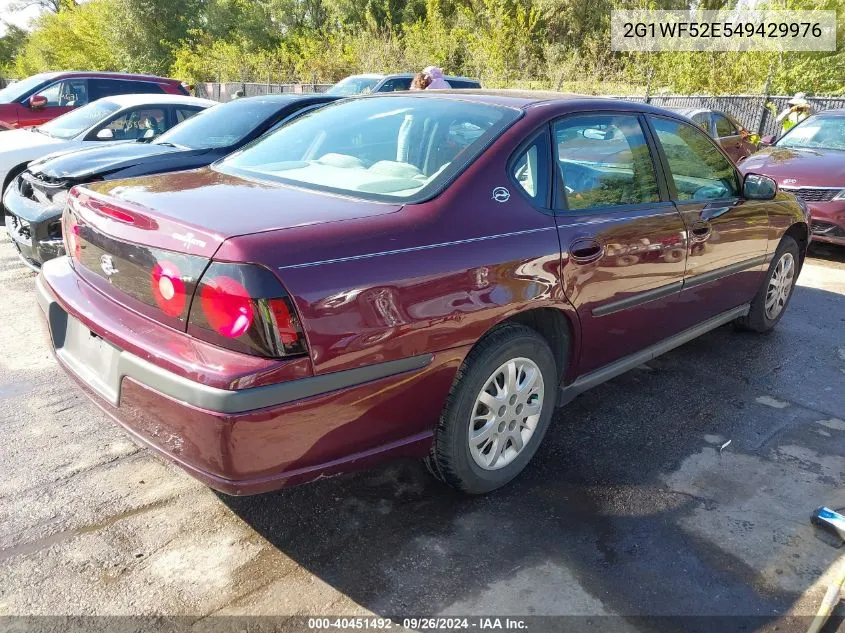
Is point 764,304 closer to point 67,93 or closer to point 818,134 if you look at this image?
point 818,134

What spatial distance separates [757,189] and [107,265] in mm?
3710

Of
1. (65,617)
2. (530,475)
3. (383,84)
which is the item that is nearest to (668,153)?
(530,475)

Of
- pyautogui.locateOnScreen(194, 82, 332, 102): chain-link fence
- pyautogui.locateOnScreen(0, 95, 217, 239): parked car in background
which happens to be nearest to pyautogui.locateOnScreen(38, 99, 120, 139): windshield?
pyautogui.locateOnScreen(0, 95, 217, 239): parked car in background

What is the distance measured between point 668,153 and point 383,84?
1052 centimetres

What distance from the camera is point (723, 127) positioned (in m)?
11.5

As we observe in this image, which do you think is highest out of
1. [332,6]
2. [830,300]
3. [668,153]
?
[332,6]

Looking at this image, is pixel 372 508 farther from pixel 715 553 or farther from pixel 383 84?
pixel 383 84

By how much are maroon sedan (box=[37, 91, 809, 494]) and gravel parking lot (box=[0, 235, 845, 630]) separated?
0.33 meters

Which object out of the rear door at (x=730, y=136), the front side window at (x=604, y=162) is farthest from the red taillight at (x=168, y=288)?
the rear door at (x=730, y=136)

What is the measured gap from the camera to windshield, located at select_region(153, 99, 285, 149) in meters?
5.95

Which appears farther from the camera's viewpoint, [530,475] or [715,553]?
[530,475]

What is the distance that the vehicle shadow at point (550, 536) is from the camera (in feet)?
7.46

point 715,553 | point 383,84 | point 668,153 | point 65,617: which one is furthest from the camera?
point 383,84

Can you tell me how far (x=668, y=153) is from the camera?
3570 mm
